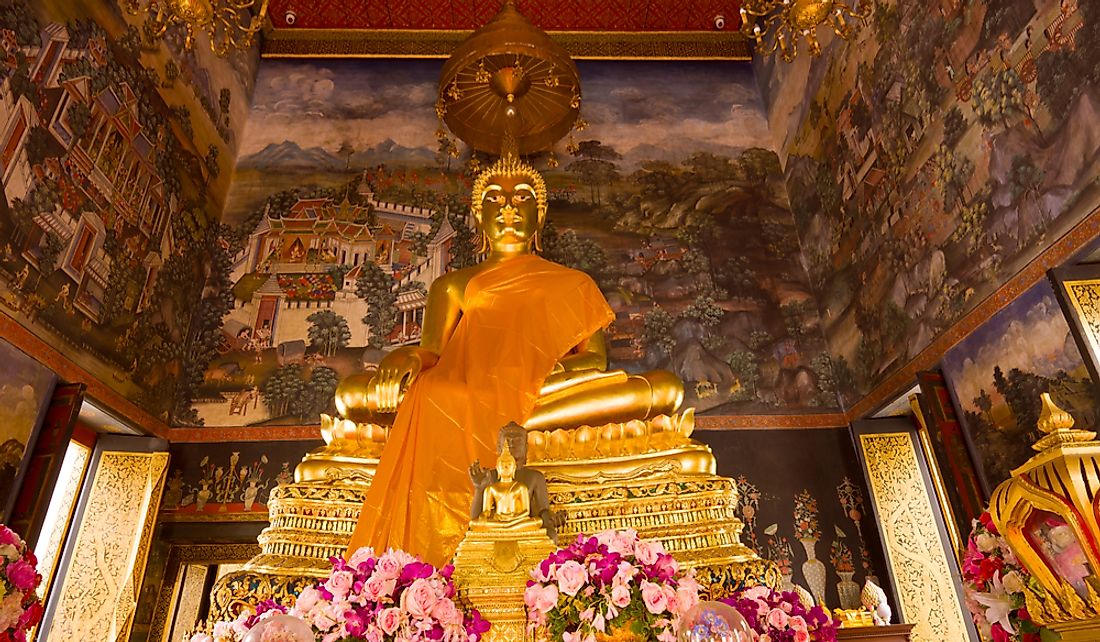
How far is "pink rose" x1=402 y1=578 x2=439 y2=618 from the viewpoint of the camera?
7.30ft

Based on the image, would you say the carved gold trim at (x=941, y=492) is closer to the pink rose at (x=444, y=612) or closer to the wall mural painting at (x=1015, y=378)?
the wall mural painting at (x=1015, y=378)

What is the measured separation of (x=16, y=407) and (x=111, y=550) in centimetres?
144

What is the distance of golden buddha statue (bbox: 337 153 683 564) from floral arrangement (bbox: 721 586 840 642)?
1227 mm

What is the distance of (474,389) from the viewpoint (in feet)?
11.5

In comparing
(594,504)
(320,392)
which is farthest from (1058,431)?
(320,392)

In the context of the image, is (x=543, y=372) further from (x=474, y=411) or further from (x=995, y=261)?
(x=995, y=261)

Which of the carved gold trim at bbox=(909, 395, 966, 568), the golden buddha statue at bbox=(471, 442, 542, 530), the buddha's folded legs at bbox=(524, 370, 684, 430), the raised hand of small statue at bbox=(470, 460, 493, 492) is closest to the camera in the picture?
the golden buddha statue at bbox=(471, 442, 542, 530)

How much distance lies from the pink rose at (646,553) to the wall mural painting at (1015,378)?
2455 mm

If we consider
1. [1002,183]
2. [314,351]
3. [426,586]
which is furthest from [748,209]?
[426,586]

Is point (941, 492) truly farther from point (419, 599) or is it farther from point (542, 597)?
point (419, 599)

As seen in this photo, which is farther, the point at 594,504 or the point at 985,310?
the point at 985,310

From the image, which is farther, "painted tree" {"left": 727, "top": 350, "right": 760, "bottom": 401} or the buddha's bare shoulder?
"painted tree" {"left": 727, "top": 350, "right": 760, "bottom": 401}

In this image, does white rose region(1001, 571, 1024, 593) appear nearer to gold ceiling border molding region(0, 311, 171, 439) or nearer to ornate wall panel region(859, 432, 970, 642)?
ornate wall panel region(859, 432, 970, 642)

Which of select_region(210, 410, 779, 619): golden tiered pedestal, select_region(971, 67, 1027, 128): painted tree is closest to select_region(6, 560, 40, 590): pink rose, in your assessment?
select_region(210, 410, 779, 619): golden tiered pedestal
